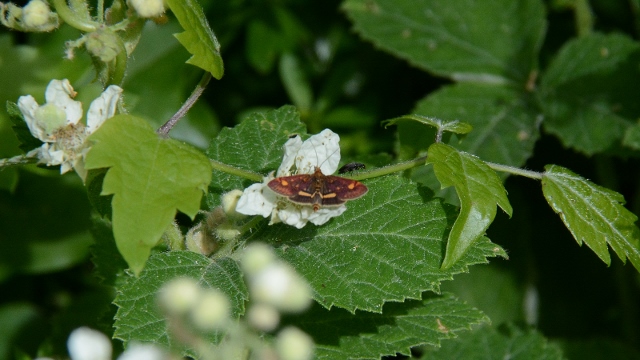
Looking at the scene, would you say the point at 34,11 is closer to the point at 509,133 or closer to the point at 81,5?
the point at 81,5

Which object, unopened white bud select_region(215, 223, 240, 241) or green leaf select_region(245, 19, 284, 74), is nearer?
unopened white bud select_region(215, 223, 240, 241)

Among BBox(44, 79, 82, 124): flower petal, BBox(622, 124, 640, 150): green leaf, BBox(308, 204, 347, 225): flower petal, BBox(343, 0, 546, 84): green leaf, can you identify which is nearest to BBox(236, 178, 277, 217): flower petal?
BBox(308, 204, 347, 225): flower petal

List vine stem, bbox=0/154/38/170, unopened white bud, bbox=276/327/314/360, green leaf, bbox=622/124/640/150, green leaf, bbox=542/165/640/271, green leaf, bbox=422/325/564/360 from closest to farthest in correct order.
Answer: unopened white bud, bbox=276/327/314/360 → vine stem, bbox=0/154/38/170 → green leaf, bbox=542/165/640/271 → green leaf, bbox=422/325/564/360 → green leaf, bbox=622/124/640/150

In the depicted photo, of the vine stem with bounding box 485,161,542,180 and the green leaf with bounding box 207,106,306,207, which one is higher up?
the vine stem with bounding box 485,161,542,180

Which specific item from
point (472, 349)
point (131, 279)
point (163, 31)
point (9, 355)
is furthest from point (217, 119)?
point (131, 279)

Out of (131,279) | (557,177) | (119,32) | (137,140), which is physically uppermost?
(119,32)

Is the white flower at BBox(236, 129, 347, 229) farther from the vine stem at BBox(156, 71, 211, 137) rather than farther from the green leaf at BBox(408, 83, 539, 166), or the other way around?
the green leaf at BBox(408, 83, 539, 166)

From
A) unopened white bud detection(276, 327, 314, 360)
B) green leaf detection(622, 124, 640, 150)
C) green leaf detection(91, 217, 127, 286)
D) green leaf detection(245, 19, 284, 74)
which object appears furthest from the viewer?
green leaf detection(245, 19, 284, 74)

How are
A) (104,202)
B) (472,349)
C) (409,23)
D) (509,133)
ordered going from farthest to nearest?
(409,23) → (509,133) → (472,349) → (104,202)

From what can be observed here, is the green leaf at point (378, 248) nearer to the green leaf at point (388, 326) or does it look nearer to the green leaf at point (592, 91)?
the green leaf at point (388, 326)
